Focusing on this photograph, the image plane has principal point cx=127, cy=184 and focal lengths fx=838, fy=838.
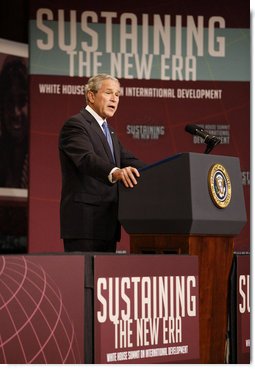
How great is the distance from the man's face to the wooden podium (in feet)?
1.50

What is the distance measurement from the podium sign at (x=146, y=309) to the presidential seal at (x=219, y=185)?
10.2 inches

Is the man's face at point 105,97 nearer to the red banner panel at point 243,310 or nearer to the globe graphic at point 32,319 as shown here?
the red banner panel at point 243,310

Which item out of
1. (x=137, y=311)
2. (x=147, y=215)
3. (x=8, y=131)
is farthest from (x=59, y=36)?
(x=137, y=311)

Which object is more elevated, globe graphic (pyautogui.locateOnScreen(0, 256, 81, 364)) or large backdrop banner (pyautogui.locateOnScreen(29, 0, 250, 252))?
large backdrop banner (pyautogui.locateOnScreen(29, 0, 250, 252))

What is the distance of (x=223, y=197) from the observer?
316cm

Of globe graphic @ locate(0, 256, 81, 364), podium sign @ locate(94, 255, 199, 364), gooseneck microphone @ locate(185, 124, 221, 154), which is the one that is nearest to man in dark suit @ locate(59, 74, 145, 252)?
gooseneck microphone @ locate(185, 124, 221, 154)

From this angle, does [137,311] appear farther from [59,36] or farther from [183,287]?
[59,36]

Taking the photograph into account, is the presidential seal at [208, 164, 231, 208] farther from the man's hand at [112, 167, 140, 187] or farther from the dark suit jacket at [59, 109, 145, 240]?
the dark suit jacket at [59, 109, 145, 240]

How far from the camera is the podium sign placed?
8.80 feet

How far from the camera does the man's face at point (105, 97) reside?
138 inches

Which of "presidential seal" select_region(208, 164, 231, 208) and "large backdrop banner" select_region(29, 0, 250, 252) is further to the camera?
"large backdrop banner" select_region(29, 0, 250, 252)

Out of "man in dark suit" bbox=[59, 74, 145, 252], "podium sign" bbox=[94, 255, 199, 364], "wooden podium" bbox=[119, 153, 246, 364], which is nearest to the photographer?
"podium sign" bbox=[94, 255, 199, 364]

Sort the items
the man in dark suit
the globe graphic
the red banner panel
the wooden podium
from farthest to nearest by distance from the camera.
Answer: the man in dark suit
the red banner panel
the wooden podium
the globe graphic

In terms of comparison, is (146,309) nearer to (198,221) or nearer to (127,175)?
(198,221)
